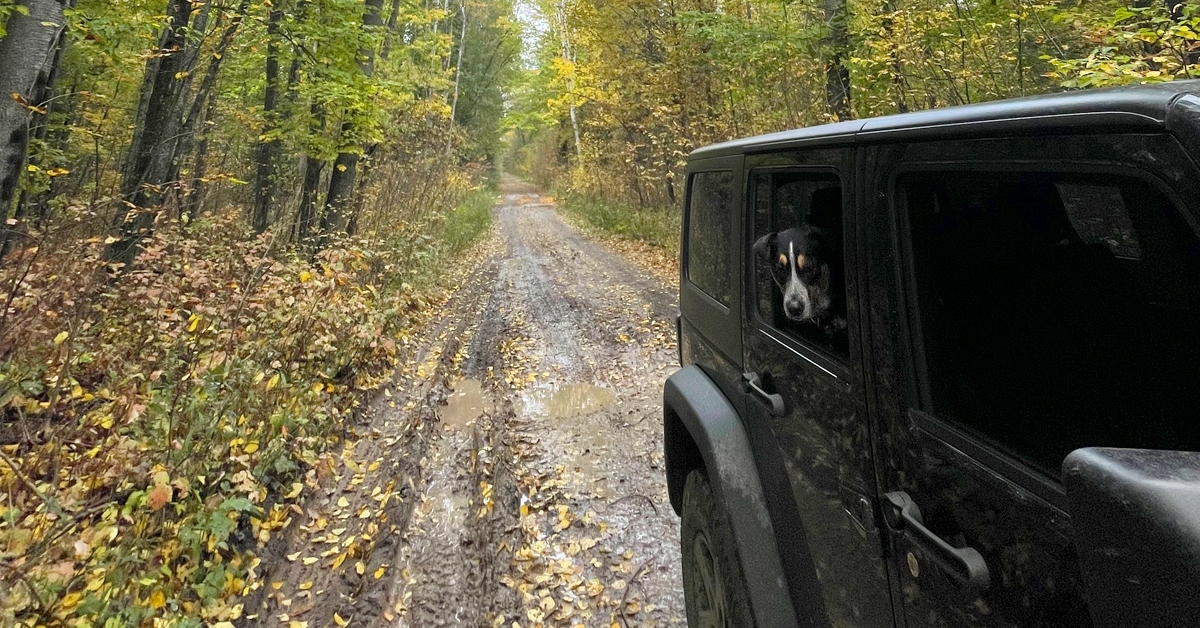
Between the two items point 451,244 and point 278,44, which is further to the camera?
point 451,244

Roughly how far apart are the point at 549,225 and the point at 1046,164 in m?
22.7

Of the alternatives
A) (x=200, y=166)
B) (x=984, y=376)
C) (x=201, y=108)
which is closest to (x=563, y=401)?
(x=984, y=376)

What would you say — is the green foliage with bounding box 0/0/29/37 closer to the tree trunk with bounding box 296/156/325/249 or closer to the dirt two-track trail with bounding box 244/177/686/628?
the dirt two-track trail with bounding box 244/177/686/628

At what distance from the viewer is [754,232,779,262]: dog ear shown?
2166 mm

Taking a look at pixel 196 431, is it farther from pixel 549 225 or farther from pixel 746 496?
pixel 549 225

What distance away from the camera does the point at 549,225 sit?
2345 cm

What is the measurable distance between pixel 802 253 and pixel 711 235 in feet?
3.21

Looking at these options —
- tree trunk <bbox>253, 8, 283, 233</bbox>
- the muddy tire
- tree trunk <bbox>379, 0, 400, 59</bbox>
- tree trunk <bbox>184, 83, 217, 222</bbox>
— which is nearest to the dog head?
the muddy tire

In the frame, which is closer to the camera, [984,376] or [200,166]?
[984,376]

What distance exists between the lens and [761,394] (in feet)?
6.93

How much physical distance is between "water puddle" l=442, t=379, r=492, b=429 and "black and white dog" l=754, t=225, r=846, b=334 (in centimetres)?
394

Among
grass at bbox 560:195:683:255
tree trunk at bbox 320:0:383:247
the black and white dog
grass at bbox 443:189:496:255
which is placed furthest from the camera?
grass at bbox 443:189:496:255

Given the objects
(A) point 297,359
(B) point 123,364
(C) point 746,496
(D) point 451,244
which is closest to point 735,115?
(D) point 451,244

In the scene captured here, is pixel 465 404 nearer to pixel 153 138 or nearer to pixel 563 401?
pixel 563 401
